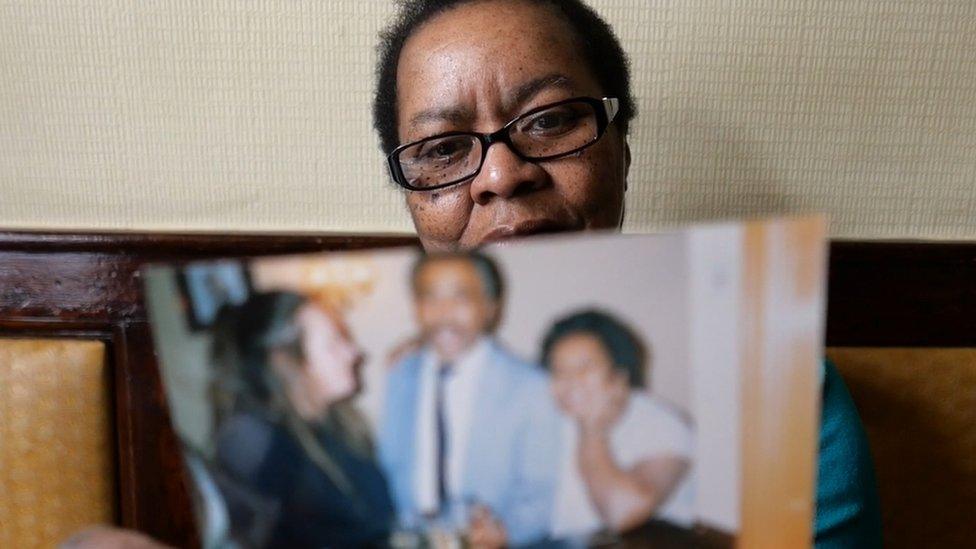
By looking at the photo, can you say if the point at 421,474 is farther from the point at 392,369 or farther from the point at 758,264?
the point at 758,264

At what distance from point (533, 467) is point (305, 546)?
146mm

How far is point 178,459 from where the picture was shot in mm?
860

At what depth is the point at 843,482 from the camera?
0.59 metres

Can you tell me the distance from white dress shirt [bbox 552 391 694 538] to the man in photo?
0.01m

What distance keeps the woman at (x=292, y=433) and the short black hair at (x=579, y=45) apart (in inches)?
16.1

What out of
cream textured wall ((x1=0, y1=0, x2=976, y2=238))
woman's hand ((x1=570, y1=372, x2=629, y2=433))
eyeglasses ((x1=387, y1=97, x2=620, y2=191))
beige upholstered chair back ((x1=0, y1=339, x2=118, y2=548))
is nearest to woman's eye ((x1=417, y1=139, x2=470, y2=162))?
eyeglasses ((x1=387, y1=97, x2=620, y2=191))

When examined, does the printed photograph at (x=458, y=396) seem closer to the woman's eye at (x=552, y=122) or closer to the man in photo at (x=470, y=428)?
the man in photo at (x=470, y=428)

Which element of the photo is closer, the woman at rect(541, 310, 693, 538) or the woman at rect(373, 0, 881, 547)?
the woman at rect(541, 310, 693, 538)

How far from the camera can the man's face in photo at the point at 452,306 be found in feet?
1.21

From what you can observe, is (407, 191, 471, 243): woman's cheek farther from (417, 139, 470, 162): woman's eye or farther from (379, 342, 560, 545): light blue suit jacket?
(379, 342, 560, 545): light blue suit jacket

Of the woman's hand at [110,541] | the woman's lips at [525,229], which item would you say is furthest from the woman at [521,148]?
the woman's hand at [110,541]

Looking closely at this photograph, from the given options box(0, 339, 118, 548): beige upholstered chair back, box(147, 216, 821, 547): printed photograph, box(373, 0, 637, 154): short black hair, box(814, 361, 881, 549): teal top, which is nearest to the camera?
box(147, 216, 821, 547): printed photograph

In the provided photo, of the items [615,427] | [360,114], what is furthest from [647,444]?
[360,114]

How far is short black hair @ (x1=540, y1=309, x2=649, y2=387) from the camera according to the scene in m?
0.36
